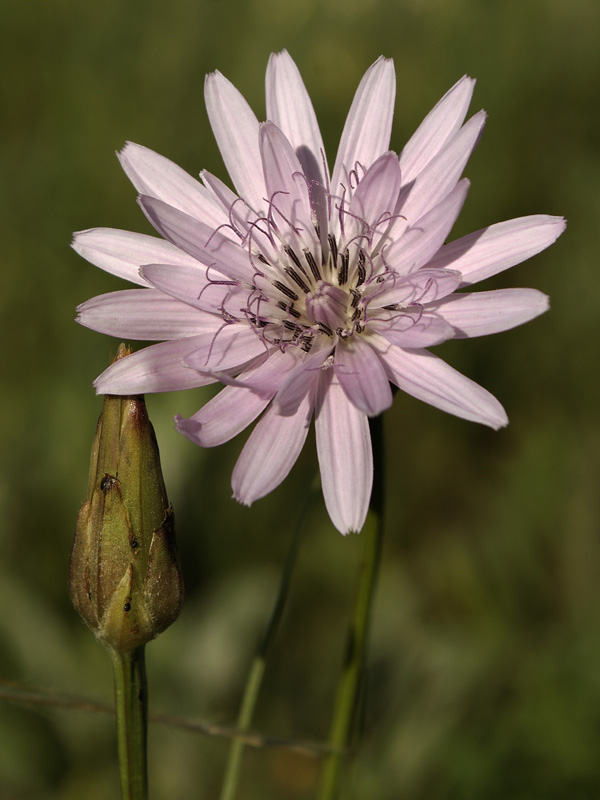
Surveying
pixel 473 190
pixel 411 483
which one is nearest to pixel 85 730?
pixel 411 483

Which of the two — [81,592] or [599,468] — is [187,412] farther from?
[81,592]

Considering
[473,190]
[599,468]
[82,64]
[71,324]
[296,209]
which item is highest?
[82,64]

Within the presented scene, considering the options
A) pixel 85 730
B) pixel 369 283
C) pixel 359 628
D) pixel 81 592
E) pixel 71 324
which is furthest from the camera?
pixel 71 324

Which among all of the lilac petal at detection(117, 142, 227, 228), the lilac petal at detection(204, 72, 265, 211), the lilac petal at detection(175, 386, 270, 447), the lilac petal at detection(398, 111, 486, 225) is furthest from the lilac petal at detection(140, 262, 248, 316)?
the lilac petal at detection(398, 111, 486, 225)

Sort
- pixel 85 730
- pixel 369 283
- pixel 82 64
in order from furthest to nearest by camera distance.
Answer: pixel 82 64 → pixel 85 730 → pixel 369 283

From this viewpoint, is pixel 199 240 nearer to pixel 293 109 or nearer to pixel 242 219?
pixel 242 219

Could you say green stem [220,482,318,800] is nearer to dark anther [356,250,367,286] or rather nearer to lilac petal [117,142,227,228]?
dark anther [356,250,367,286]

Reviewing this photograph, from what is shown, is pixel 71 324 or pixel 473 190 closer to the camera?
pixel 71 324

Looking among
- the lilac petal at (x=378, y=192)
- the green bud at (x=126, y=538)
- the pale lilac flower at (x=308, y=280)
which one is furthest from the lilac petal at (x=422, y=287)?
the green bud at (x=126, y=538)
